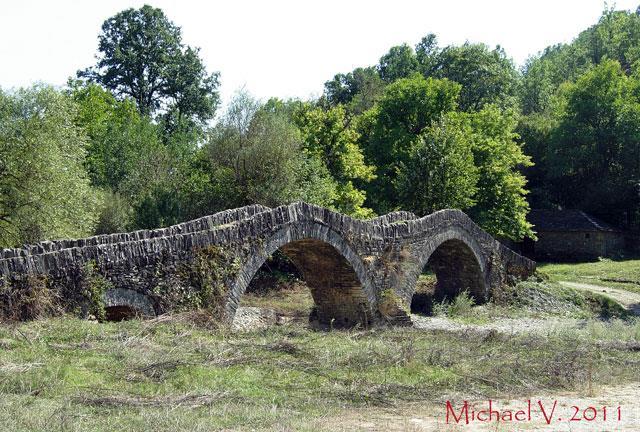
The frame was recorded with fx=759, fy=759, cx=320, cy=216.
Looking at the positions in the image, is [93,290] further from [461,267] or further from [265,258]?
[461,267]

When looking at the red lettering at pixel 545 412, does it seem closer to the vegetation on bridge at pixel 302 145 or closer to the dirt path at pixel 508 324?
the dirt path at pixel 508 324

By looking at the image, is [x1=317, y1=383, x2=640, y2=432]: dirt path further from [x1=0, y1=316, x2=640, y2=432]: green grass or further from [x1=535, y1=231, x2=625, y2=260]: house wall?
[x1=535, y1=231, x2=625, y2=260]: house wall

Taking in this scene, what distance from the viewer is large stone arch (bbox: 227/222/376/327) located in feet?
61.7

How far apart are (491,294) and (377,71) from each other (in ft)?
157

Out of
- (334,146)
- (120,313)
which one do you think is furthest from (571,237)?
(120,313)

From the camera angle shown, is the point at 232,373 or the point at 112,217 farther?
the point at 112,217

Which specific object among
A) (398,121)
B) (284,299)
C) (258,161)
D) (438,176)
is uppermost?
(398,121)

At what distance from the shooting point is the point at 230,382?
9.89 meters

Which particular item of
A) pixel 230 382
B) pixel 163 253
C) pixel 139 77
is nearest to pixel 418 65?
pixel 139 77

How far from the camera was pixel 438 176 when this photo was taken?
36.1m

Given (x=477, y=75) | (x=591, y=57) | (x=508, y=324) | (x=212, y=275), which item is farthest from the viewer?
(x=591, y=57)

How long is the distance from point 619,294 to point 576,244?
16.8 metres

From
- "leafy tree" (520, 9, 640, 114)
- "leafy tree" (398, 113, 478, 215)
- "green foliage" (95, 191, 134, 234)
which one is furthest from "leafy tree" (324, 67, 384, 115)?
"green foliage" (95, 191, 134, 234)

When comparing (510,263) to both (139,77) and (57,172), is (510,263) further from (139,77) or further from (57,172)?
(139,77)
